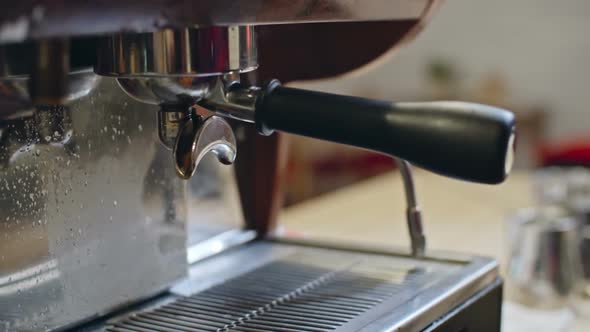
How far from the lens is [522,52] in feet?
11.3

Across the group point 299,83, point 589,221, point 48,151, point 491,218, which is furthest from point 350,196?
point 48,151

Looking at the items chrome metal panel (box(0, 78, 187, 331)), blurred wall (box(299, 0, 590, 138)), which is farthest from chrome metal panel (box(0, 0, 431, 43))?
blurred wall (box(299, 0, 590, 138))

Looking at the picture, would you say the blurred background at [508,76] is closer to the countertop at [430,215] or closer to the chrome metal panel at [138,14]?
the countertop at [430,215]

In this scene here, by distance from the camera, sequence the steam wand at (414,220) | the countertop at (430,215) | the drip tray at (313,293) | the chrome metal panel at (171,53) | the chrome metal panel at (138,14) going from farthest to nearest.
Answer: the countertop at (430,215) < the steam wand at (414,220) < the drip tray at (313,293) < the chrome metal panel at (171,53) < the chrome metal panel at (138,14)

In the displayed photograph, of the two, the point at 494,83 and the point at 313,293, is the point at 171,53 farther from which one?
the point at 494,83

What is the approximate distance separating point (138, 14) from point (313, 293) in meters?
0.34

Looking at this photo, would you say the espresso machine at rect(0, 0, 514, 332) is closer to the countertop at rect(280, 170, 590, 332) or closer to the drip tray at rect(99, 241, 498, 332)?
the drip tray at rect(99, 241, 498, 332)

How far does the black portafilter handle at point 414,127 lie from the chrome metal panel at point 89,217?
18cm

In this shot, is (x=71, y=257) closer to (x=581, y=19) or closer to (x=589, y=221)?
(x=589, y=221)

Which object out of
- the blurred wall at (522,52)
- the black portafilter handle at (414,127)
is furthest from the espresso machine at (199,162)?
the blurred wall at (522,52)

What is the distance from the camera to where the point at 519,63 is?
345cm

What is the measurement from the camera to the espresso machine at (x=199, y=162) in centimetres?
42

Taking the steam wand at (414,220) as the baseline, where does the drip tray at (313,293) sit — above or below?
below

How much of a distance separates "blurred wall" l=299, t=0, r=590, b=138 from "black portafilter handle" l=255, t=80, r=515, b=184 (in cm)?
290
